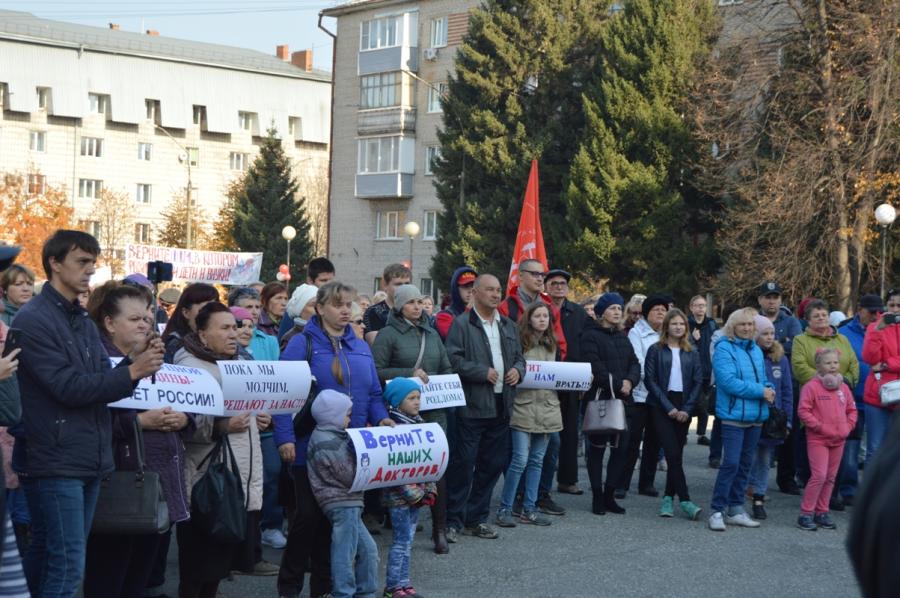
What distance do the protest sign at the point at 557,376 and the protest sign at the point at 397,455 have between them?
3.05 meters

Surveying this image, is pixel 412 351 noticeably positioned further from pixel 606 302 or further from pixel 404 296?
pixel 606 302

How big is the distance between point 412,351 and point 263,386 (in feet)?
7.75

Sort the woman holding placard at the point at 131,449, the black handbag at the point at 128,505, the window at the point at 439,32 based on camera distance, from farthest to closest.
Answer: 1. the window at the point at 439,32
2. the woman holding placard at the point at 131,449
3. the black handbag at the point at 128,505

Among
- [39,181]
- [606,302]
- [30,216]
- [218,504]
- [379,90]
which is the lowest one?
[218,504]

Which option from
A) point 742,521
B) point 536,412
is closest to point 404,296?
point 536,412

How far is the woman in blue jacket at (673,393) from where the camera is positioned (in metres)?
11.6

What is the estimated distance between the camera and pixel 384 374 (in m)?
9.60

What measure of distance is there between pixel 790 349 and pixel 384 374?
6188 mm

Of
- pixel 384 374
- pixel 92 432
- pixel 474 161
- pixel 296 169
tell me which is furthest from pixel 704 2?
pixel 296 169

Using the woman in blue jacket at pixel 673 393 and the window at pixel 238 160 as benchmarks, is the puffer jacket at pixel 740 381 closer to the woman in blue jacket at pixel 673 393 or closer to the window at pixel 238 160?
the woman in blue jacket at pixel 673 393

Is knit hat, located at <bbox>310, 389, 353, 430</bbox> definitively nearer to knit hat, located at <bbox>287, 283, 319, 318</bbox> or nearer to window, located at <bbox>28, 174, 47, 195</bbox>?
knit hat, located at <bbox>287, 283, 319, 318</bbox>

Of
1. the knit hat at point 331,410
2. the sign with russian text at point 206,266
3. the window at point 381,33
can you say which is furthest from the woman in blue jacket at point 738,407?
the window at point 381,33

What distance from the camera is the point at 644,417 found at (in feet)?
40.9

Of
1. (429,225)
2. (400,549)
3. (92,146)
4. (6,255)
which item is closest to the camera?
(6,255)
